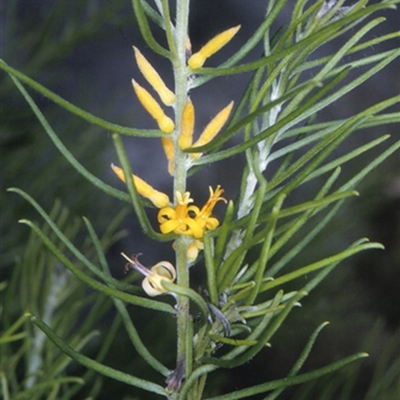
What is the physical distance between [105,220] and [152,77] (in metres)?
0.56

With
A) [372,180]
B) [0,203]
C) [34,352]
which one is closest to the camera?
[34,352]

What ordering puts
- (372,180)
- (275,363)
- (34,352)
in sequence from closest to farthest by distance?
(34,352) → (372,180) → (275,363)

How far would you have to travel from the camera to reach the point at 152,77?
240mm

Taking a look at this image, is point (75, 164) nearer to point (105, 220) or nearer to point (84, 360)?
point (84, 360)

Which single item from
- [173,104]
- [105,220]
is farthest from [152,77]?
[105,220]

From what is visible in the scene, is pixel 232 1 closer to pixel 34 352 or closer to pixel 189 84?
pixel 34 352

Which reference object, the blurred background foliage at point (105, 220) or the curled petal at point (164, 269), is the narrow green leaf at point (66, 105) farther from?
the blurred background foliage at point (105, 220)

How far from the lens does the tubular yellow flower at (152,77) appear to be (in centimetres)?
24

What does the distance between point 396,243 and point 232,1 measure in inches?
20.2

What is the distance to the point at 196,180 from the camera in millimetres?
1329

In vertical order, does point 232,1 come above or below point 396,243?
above

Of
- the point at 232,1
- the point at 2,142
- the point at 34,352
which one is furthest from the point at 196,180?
the point at 34,352

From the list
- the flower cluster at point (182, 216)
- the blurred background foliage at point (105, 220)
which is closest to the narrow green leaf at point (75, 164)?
the flower cluster at point (182, 216)

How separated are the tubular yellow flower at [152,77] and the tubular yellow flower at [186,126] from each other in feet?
0.04
